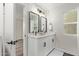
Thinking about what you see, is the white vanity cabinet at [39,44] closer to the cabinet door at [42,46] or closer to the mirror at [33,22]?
the cabinet door at [42,46]

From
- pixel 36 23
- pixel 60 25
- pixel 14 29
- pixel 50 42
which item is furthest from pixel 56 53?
pixel 14 29

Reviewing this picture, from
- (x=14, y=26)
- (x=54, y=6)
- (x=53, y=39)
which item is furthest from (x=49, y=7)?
(x=14, y=26)

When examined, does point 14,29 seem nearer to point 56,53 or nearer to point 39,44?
point 39,44

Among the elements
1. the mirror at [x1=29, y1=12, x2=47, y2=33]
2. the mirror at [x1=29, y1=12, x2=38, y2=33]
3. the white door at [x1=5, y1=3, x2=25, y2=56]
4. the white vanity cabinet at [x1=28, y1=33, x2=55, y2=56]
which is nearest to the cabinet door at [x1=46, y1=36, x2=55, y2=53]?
the white vanity cabinet at [x1=28, y1=33, x2=55, y2=56]

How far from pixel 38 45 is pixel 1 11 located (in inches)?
32.9

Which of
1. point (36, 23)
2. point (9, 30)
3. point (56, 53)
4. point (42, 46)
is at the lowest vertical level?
point (56, 53)

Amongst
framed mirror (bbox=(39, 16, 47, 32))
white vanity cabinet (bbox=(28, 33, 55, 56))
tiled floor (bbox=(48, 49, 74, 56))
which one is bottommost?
tiled floor (bbox=(48, 49, 74, 56))

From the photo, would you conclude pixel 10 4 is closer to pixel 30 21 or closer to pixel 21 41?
pixel 30 21

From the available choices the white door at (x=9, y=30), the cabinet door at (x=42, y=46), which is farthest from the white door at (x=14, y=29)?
the cabinet door at (x=42, y=46)

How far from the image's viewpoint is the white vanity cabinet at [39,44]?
1.67m

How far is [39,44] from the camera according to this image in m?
1.68

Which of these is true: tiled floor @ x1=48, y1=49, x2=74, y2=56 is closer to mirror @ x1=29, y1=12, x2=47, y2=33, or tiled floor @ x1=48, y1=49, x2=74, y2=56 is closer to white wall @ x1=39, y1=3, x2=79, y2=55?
white wall @ x1=39, y1=3, x2=79, y2=55

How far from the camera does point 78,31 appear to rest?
162cm

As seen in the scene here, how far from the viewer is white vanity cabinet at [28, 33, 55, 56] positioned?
1665 mm
